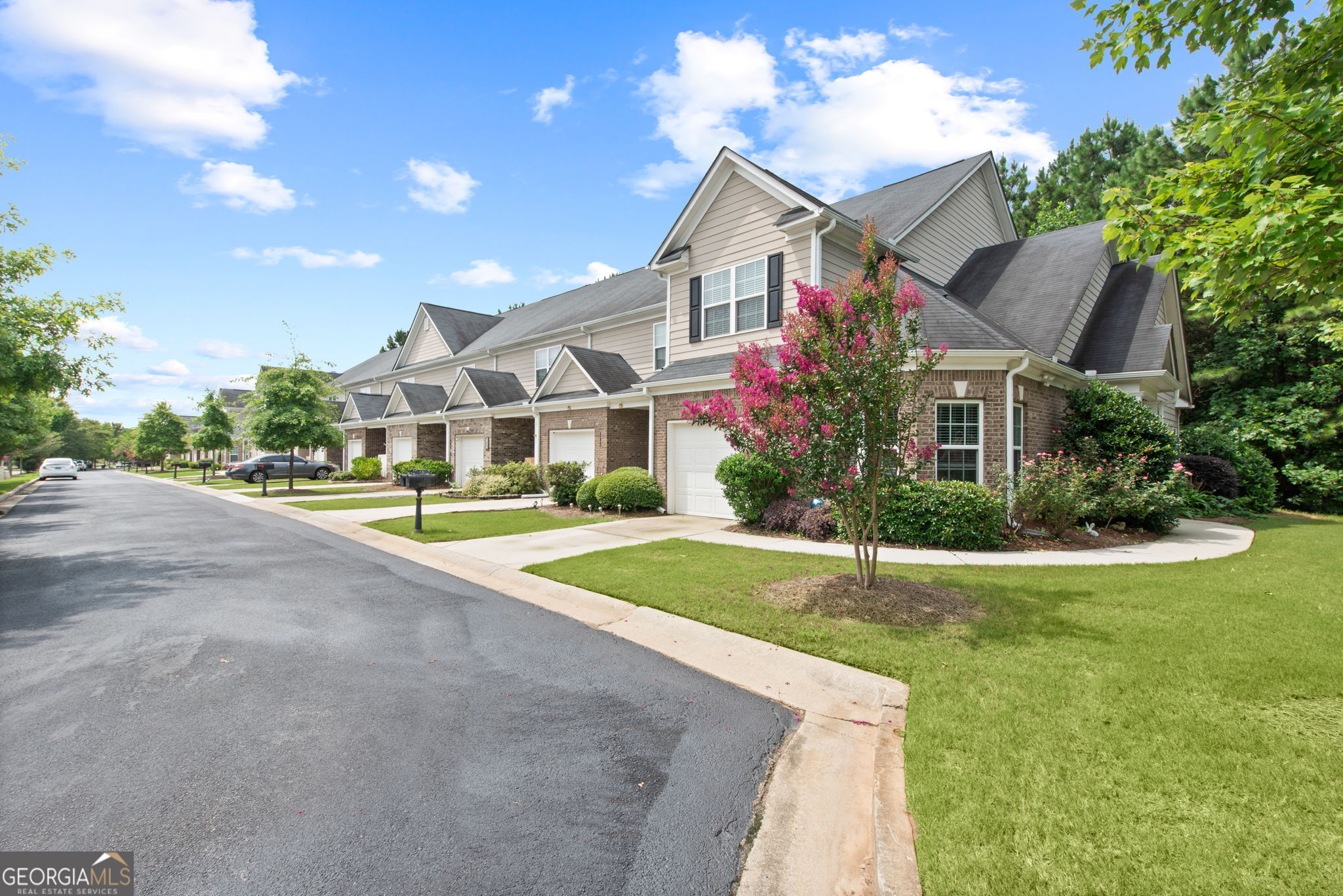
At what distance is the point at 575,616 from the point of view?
642 cm

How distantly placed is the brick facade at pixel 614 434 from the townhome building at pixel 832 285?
5 centimetres

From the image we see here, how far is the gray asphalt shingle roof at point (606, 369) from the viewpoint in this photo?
17.9 meters

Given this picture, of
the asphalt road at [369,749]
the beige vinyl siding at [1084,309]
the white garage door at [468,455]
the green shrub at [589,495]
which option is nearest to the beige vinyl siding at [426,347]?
the white garage door at [468,455]

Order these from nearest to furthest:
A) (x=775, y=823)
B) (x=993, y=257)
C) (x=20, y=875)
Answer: (x=20, y=875) < (x=775, y=823) < (x=993, y=257)

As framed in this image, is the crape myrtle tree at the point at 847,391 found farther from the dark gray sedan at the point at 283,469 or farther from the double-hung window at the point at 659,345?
the dark gray sedan at the point at 283,469

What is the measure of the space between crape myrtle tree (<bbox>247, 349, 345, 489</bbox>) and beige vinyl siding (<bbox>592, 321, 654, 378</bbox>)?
12.3m

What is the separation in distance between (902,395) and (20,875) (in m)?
6.96

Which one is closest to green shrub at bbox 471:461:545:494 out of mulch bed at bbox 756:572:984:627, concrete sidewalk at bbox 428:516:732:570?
concrete sidewalk at bbox 428:516:732:570

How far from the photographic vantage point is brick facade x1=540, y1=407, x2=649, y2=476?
17125 mm

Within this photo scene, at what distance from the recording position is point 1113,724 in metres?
3.69

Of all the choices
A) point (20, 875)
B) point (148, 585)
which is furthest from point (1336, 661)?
point (148, 585)

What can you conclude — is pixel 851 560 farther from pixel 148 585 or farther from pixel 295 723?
pixel 148 585

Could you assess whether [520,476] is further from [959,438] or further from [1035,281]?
[1035,281]

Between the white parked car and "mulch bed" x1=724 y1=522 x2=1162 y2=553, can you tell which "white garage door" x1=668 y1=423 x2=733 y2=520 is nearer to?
"mulch bed" x1=724 y1=522 x2=1162 y2=553
